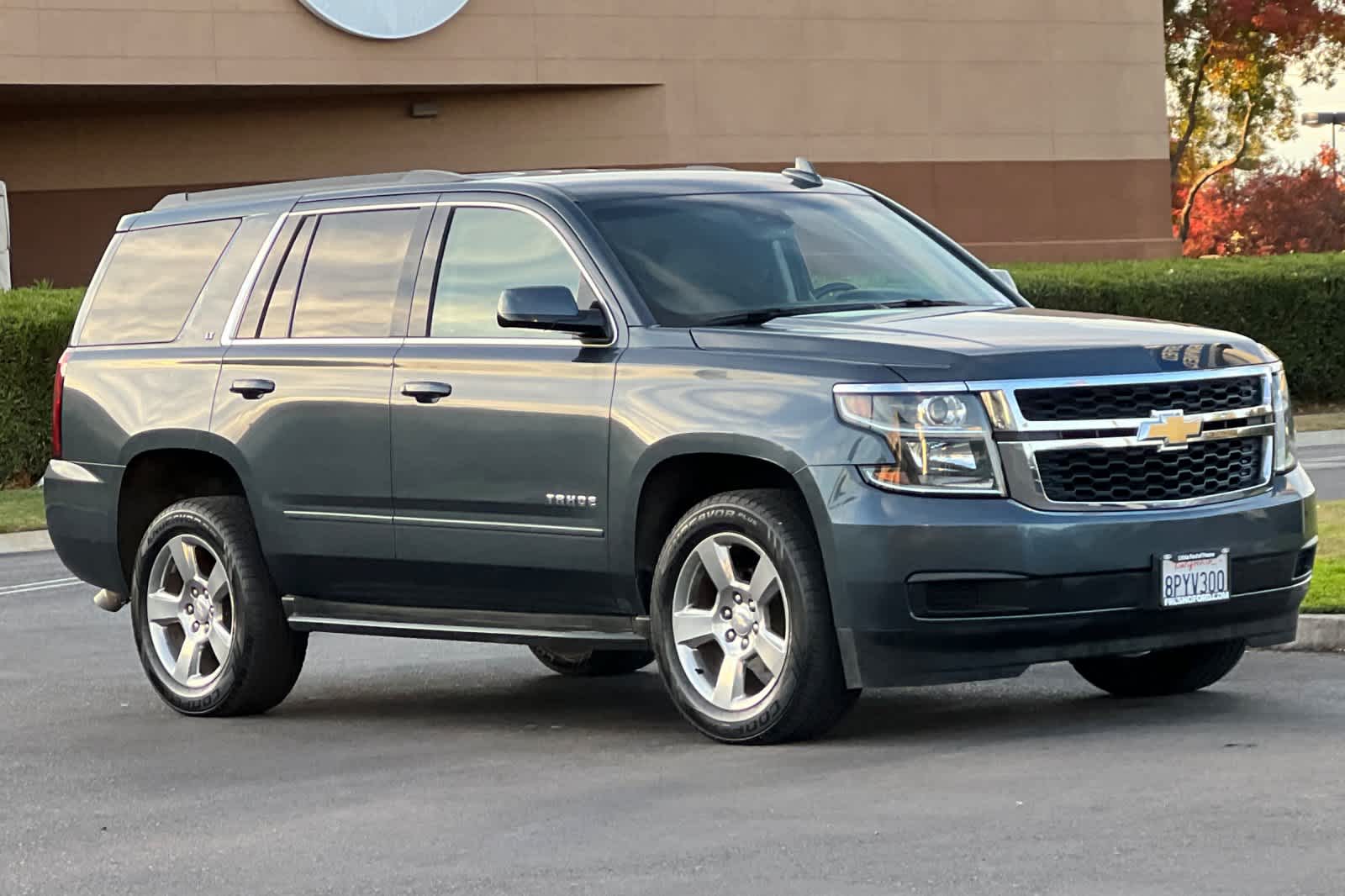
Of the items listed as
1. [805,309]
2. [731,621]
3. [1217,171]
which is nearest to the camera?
[731,621]

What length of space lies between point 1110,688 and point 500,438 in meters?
2.53

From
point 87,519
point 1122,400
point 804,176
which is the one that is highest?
point 804,176

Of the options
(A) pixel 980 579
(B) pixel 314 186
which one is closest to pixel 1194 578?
(A) pixel 980 579

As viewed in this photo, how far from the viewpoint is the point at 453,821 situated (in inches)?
304

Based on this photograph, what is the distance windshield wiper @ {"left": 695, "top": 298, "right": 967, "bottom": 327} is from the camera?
9.21 meters

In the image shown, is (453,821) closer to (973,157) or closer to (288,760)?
(288,760)

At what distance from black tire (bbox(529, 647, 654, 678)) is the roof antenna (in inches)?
88.6

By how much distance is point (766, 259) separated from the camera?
379 inches

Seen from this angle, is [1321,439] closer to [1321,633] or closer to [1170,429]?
[1321,633]

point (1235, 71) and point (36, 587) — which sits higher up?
point (1235, 71)

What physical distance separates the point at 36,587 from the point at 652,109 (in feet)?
75.6

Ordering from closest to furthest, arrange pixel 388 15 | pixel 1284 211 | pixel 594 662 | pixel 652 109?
pixel 594 662
pixel 388 15
pixel 652 109
pixel 1284 211

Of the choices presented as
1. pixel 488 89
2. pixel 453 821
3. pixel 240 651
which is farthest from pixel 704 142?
pixel 453 821

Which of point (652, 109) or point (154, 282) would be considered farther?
point (652, 109)
